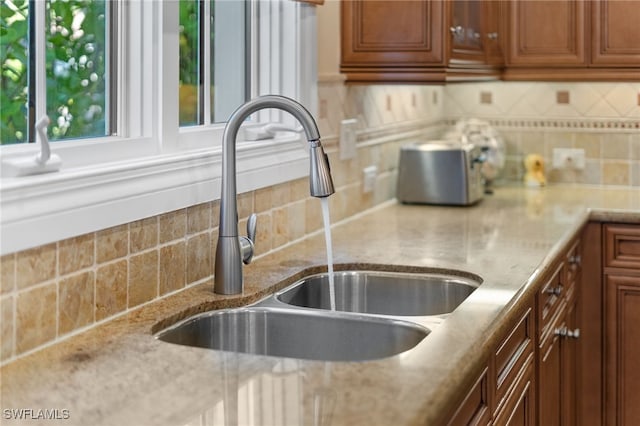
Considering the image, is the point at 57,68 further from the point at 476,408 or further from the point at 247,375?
the point at 476,408

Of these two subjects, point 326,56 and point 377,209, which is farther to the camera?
point 377,209

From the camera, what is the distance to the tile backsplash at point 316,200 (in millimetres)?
1479

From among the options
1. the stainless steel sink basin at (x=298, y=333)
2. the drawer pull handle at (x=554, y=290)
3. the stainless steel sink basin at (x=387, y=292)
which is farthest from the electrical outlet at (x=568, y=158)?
the stainless steel sink basin at (x=298, y=333)

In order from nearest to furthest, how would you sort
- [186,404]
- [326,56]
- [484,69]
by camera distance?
[186,404] < [326,56] < [484,69]

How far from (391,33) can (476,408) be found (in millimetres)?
1412

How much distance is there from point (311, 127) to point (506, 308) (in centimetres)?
51

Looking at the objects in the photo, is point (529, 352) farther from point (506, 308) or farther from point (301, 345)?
point (301, 345)


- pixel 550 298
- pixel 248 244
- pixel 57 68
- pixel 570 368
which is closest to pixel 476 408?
pixel 248 244

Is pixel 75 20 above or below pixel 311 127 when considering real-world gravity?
above

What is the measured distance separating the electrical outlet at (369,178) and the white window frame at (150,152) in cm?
58

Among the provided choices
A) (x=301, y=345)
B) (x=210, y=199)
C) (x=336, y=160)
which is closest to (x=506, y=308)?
(x=301, y=345)

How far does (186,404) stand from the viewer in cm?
122

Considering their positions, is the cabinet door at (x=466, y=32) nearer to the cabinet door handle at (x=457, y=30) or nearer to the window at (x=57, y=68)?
the cabinet door handle at (x=457, y=30)

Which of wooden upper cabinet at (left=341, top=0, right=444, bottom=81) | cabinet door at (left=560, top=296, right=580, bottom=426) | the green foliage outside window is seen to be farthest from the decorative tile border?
the green foliage outside window
